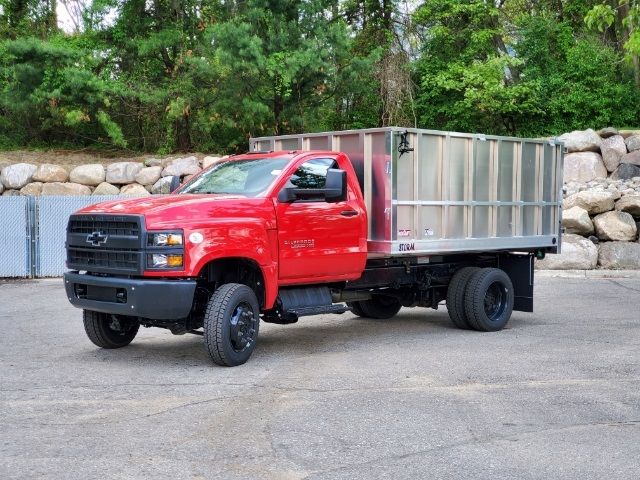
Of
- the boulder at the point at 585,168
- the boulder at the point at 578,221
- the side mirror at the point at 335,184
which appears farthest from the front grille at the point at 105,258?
the boulder at the point at 585,168

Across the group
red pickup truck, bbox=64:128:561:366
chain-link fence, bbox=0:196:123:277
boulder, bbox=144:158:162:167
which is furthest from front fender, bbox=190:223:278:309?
boulder, bbox=144:158:162:167

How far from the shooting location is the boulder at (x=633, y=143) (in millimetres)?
23047

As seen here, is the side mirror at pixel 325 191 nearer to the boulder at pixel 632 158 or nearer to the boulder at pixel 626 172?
the boulder at pixel 626 172

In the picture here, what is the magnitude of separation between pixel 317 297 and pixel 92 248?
266cm

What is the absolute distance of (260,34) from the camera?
73.0 ft

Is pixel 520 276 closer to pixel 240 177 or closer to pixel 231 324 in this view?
pixel 240 177

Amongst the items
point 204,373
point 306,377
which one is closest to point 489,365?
point 306,377

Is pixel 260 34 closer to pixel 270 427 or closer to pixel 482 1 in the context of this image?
pixel 482 1

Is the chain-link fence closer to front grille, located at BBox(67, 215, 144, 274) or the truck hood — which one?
front grille, located at BBox(67, 215, 144, 274)

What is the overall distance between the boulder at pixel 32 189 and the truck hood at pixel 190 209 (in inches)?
504

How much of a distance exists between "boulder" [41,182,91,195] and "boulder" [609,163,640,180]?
1355cm

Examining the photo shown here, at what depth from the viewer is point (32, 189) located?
2148 centimetres

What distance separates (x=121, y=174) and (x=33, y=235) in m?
3.52

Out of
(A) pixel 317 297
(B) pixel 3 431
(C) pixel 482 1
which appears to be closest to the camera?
(B) pixel 3 431
